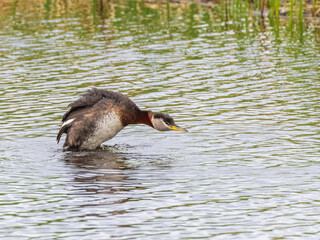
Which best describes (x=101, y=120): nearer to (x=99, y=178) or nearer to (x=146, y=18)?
(x=99, y=178)

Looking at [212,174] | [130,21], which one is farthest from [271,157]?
[130,21]

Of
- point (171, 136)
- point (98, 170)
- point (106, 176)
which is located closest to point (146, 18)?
point (171, 136)

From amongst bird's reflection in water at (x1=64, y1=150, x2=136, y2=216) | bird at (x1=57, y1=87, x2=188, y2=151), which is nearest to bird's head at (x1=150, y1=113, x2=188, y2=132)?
bird at (x1=57, y1=87, x2=188, y2=151)

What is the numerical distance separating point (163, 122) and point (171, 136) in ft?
3.80

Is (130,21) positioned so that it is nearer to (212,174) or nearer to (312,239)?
(212,174)

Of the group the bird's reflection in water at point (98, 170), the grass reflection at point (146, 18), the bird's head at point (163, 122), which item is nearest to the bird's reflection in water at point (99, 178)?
the bird's reflection in water at point (98, 170)

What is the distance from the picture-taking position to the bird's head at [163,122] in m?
16.2

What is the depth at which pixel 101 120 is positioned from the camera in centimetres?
1625

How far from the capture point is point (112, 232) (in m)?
10.8

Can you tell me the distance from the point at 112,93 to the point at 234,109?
3.82 meters

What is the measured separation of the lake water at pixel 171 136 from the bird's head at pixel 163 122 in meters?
0.38

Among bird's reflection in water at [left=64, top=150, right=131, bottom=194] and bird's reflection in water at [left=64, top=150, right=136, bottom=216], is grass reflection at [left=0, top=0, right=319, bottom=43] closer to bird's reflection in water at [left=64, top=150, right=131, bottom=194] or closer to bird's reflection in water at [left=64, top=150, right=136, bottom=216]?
bird's reflection in water at [left=64, top=150, right=131, bottom=194]

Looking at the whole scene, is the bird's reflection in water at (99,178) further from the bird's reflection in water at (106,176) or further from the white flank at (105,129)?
the white flank at (105,129)

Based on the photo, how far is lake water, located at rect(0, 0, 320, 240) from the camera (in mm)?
11500
